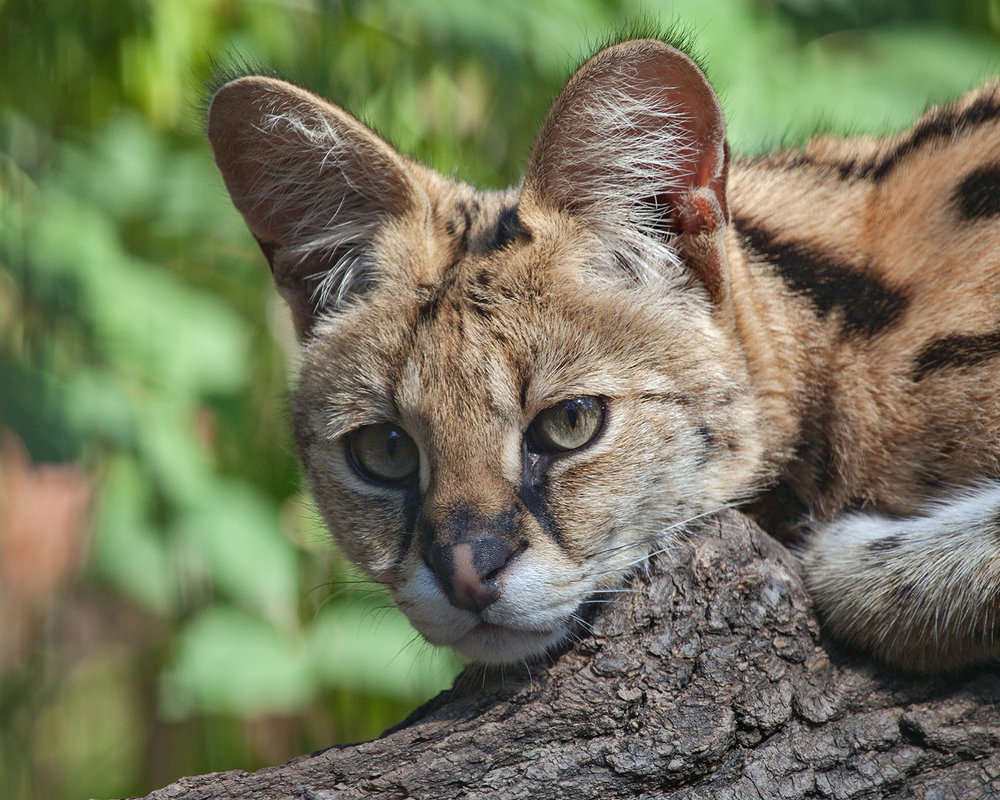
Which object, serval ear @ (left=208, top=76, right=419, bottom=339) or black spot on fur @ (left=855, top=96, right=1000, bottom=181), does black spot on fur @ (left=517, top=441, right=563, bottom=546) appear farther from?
black spot on fur @ (left=855, top=96, right=1000, bottom=181)

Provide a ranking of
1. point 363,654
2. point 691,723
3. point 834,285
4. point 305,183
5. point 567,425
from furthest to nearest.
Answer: point 363,654 → point 305,183 → point 834,285 → point 567,425 → point 691,723

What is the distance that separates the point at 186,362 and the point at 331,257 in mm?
1021

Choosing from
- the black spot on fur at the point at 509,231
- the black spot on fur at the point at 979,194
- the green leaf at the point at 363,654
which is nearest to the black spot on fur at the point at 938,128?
the black spot on fur at the point at 979,194

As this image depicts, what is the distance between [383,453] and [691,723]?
1109 millimetres

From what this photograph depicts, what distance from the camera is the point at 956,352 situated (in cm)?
268

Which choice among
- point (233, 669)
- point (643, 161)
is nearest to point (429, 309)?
point (643, 161)

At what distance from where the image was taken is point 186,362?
12.7 feet

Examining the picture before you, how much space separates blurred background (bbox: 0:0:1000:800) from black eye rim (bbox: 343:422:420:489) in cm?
75

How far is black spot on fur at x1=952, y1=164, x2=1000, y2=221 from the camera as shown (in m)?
2.81

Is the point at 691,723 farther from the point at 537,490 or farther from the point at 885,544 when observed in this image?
the point at 885,544

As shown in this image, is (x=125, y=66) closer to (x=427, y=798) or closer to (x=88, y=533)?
(x=88, y=533)

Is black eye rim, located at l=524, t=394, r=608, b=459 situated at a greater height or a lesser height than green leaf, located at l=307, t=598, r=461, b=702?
greater

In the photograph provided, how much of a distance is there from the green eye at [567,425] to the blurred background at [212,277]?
1.25 metres

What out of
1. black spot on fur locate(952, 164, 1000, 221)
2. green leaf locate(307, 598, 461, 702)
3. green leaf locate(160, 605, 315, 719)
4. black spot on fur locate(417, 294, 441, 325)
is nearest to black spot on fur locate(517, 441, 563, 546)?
black spot on fur locate(417, 294, 441, 325)
